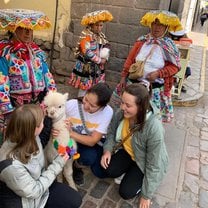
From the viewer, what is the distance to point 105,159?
115 inches

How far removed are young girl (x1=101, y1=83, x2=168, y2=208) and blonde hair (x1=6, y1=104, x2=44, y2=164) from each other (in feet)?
3.04

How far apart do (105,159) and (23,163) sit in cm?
108

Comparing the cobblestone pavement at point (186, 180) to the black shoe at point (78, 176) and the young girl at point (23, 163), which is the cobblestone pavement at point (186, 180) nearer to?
the black shoe at point (78, 176)

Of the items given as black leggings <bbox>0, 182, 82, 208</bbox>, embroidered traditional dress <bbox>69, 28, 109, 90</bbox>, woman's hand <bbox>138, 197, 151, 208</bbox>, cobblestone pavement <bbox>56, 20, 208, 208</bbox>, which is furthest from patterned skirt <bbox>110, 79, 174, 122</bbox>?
black leggings <bbox>0, 182, 82, 208</bbox>

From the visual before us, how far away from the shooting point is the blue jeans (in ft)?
9.61

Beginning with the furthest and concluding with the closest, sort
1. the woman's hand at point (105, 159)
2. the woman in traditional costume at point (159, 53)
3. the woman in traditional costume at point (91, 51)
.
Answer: the woman in traditional costume at point (91, 51) → the woman in traditional costume at point (159, 53) → the woman's hand at point (105, 159)

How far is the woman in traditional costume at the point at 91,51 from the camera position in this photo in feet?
12.4

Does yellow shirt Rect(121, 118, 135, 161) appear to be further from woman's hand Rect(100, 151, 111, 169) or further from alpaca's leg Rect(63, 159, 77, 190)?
alpaca's leg Rect(63, 159, 77, 190)

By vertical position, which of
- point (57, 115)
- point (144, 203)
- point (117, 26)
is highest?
point (117, 26)

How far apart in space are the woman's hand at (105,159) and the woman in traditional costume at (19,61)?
75cm

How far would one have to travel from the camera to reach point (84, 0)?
4.64 meters

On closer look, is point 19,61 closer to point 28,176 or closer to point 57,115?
point 57,115

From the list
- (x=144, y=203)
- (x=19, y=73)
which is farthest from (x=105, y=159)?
(x=19, y=73)

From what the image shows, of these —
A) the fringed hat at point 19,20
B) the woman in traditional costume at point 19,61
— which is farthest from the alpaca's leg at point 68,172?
the fringed hat at point 19,20
